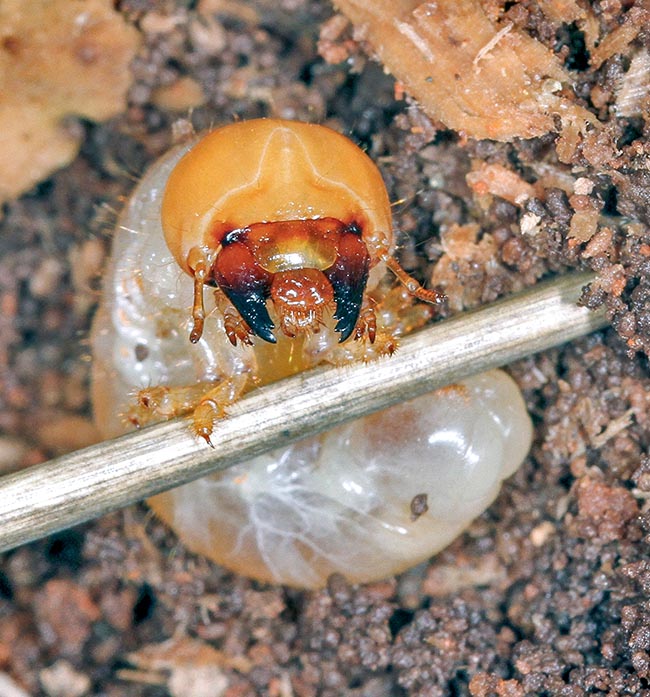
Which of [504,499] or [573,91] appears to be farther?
[504,499]

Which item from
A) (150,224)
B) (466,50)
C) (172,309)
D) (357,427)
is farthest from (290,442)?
(466,50)

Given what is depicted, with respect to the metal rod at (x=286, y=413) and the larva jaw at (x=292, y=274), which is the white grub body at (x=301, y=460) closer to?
the metal rod at (x=286, y=413)

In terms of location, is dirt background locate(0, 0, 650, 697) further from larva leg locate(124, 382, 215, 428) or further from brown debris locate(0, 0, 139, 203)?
larva leg locate(124, 382, 215, 428)

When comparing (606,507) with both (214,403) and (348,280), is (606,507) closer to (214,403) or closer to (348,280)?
(348,280)

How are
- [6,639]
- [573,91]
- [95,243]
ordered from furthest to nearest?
[95,243]
[6,639]
[573,91]

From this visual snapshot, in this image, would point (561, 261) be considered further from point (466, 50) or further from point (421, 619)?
point (421, 619)

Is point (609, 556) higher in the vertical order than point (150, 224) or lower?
lower

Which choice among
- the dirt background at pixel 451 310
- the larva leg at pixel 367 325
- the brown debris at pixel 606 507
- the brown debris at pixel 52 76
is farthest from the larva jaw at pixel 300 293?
the brown debris at pixel 52 76
